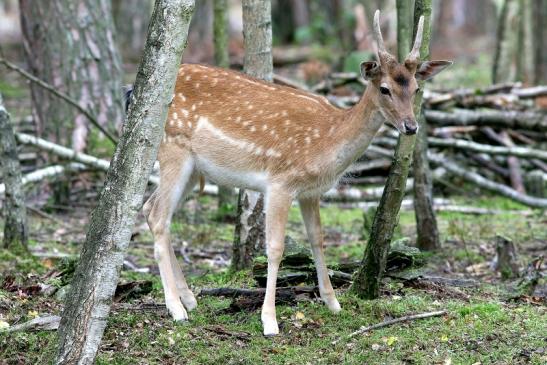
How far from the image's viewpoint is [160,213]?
293 inches

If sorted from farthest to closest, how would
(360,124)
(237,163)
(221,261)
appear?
(221,261)
(237,163)
(360,124)

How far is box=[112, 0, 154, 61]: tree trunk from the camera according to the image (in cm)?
2584

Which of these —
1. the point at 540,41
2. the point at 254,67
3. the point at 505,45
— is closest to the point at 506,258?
the point at 254,67

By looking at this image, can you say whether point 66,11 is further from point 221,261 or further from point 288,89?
point 288,89

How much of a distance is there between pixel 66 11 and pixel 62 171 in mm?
2366

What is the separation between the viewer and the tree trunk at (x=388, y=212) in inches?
266

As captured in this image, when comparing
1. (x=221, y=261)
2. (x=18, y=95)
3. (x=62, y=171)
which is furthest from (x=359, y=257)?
(x=18, y=95)

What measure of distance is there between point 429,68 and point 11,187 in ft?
13.4

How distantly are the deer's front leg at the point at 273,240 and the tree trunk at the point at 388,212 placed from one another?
715 mm

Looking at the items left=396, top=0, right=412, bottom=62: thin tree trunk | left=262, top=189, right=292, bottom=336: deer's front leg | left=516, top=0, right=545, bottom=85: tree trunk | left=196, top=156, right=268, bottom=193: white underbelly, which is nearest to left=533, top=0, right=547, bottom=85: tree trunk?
left=516, top=0, right=545, bottom=85: tree trunk

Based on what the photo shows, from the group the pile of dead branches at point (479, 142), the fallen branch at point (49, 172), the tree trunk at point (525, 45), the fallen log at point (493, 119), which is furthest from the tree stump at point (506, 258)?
the tree trunk at point (525, 45)

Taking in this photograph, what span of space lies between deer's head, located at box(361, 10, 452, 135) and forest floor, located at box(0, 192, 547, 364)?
61.2 inches

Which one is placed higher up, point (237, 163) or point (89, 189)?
point (237, 163)

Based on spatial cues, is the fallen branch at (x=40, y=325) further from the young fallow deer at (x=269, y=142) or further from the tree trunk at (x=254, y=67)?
the tree trunk at (x=254, y=67)
